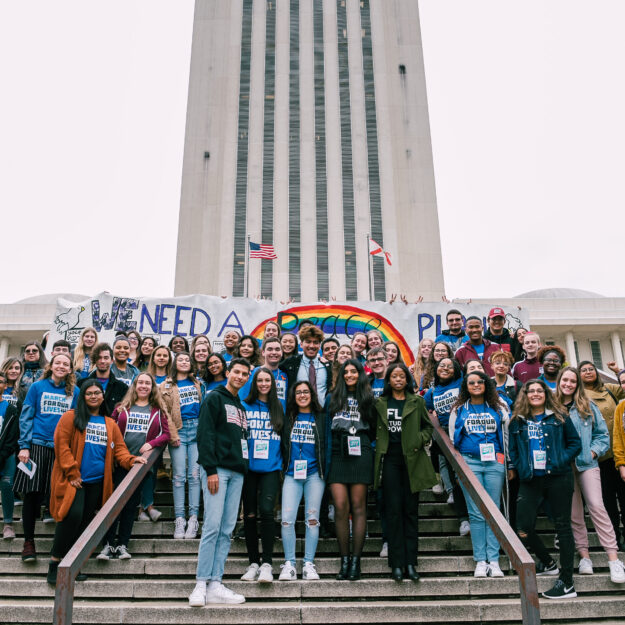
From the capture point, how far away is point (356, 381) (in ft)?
19.5

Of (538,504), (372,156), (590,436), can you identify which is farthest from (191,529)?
(372,156)

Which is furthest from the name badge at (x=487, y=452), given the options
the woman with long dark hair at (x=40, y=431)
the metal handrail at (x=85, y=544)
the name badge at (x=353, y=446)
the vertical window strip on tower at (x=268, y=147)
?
the vertical window strip on tower at (x=268, y=147)

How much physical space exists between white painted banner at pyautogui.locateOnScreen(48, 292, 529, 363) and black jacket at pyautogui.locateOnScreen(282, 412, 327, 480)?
20.1ft

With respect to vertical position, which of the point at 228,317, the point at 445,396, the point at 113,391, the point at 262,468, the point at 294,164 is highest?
the point at 294,164

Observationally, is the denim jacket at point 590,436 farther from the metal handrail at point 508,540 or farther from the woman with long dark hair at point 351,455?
the woman with long dark hair at point 351,455

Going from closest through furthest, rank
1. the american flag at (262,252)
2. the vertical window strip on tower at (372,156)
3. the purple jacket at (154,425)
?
the purple jacket at (154,425) < the american flag at (262,252) < the vertical window strip on tower at (372,156)

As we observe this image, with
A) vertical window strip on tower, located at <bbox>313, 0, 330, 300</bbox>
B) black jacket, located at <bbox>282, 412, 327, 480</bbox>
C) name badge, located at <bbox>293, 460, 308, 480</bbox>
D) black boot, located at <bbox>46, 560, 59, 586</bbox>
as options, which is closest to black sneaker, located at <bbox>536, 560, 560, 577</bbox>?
black jacket, located at <bbox>282, 412, 327, 480</bbox>

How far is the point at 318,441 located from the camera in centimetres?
570

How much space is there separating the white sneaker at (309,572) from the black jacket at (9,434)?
313cm

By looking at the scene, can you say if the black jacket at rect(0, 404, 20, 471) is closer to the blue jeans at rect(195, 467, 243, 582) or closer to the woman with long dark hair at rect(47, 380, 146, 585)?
the woman with long dark hair at rect(47, 380, 146, 585)

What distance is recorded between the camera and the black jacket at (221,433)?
5.31m

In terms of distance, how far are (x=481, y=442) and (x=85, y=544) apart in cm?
353

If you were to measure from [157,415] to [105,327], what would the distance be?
6172mm

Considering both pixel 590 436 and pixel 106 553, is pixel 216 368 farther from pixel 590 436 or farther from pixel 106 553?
pixel 590 436
